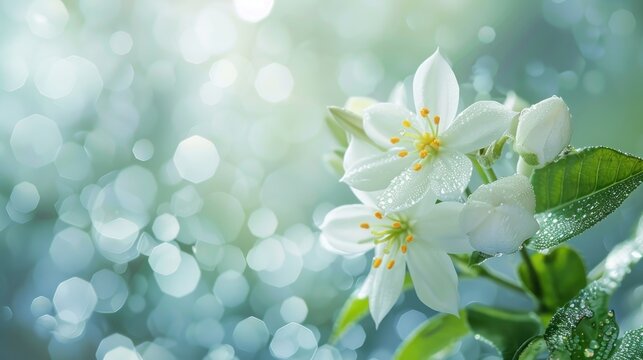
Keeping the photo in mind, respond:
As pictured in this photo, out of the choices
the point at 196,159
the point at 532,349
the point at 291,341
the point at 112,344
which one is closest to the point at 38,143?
the point at 196,159

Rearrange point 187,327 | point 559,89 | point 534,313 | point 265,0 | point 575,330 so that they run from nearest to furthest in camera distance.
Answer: point 575,330
point 534,313
point 559,89
point 187,327
point 265,0

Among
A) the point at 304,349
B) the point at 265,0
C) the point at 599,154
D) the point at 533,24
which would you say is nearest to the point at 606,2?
the point at 533,24

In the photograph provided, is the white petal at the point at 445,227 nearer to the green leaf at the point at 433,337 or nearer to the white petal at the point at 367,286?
the white petal at the point at 367,286

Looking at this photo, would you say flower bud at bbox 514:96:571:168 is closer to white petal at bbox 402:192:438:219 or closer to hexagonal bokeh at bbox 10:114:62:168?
white petal at bbox 402:192:438:219

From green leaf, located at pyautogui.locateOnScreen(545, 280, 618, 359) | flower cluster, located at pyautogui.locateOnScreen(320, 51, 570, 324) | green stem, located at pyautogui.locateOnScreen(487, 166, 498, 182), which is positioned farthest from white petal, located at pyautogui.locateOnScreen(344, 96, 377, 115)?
green leaf, located at pyautogui.locateOnScreen(545, 280, 618, 359)

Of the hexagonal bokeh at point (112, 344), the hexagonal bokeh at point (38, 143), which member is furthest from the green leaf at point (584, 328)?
the hexagonal bokeh at point (38, 143)

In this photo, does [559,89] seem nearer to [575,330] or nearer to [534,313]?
[534,313]
